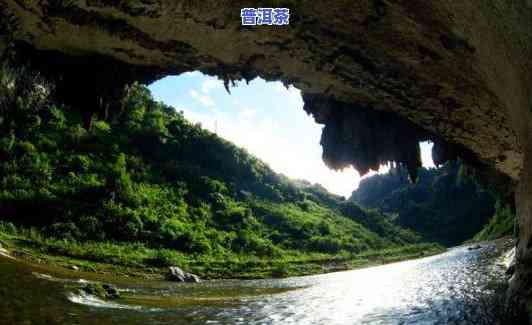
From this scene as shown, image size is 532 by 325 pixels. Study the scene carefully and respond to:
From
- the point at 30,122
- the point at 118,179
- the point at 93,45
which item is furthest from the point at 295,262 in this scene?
the point at 93,45

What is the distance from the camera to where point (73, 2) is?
7.84 m

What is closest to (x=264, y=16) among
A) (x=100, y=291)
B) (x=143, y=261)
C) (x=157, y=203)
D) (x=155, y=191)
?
(x=100, y=291)

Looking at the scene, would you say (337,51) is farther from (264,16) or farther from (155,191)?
(155,191)

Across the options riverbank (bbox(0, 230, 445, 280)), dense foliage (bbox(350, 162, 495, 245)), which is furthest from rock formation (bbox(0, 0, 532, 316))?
dense foliage (bbox(350, 162, 495, 245))

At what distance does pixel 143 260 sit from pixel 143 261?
0.23 m

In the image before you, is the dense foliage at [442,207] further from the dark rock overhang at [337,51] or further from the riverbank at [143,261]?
the dark rock overhang at [337,51]

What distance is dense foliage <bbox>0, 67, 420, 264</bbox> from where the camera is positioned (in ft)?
119

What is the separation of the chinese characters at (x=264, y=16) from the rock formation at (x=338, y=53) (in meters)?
0.18

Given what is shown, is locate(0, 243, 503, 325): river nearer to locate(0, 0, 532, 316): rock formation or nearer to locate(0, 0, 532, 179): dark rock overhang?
locate(0, 0, 532, 316): rock formation

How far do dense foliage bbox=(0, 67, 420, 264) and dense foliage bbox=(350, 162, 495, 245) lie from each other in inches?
1261

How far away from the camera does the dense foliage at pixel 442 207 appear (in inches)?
4028

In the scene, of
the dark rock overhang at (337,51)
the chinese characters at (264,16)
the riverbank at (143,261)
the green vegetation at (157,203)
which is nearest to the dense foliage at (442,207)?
the green vegetation at (157,203)

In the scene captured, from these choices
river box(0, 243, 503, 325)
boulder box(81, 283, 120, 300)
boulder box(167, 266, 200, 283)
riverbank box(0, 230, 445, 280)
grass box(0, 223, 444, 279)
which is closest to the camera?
river box(0, 243, 503, 325)

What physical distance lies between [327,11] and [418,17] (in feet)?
6.24
